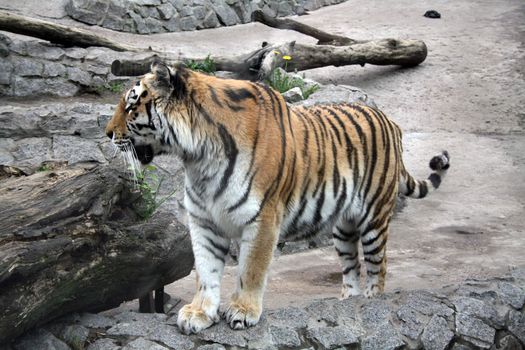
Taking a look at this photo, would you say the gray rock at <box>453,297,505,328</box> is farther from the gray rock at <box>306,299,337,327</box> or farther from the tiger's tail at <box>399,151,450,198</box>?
the tiger's tail at <box>399,151,450,198</box>

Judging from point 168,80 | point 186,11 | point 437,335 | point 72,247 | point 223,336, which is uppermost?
point 168,80

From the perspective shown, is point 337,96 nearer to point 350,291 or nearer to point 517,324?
point 350,291

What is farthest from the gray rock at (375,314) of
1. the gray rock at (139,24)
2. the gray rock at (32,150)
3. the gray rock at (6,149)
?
the gray rock at (139,24)

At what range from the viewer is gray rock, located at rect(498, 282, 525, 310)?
16.8 ft

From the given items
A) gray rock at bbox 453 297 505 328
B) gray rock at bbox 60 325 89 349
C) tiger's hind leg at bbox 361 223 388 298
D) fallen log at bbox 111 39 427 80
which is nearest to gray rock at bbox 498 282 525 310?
gray rock at bbox 453 297 505 328

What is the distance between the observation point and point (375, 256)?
5441 mm

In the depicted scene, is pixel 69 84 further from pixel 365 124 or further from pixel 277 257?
pixel 365 124

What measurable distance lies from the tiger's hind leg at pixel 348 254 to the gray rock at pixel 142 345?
1761 millimetres

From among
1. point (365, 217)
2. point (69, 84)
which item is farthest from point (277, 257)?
point (69, 84)

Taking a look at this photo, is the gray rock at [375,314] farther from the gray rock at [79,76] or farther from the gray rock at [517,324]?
the gray rock at [79,76]

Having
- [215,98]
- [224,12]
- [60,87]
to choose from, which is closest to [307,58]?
[60,87]

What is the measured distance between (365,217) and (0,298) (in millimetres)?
2487

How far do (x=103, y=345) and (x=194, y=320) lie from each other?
0.51 meters

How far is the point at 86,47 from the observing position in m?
9.55
